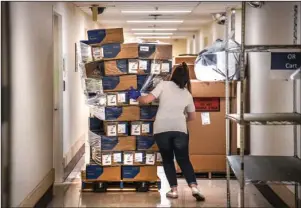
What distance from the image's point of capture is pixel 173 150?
4.64 m

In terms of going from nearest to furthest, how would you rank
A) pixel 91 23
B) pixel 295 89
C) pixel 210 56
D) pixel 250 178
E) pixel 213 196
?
pixel 250 178
pixel 295 89
pixel 213 196
pixel 210 56
pixel 91 23

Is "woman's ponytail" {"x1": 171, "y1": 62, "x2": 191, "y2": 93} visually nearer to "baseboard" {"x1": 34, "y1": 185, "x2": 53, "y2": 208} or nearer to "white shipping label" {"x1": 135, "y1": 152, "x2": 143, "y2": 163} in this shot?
"white shipping label" {"x1": 135, "y1": 152, "x2": 143, "y2": 163}

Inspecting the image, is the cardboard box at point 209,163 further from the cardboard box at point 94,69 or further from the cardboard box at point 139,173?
the cardboard box at point 94,69

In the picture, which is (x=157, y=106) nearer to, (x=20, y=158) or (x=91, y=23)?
(x=20, y=158)

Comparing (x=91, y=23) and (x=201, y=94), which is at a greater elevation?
(x=91, y=23)

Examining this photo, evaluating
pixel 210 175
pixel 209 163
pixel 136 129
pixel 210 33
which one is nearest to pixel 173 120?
pixel 136 129

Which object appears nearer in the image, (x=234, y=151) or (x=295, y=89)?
(x=295, y=89)

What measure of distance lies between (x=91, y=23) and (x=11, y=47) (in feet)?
20.3

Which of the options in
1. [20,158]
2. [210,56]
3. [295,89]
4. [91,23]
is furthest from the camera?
[91,23]

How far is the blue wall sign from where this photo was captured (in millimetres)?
3482

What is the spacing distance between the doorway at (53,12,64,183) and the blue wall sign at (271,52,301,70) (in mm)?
2761

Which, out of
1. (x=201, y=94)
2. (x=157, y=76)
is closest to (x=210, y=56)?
(x=201, y=94)

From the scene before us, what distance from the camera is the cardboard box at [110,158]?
4938 mm

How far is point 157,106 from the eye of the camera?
4.93 m
